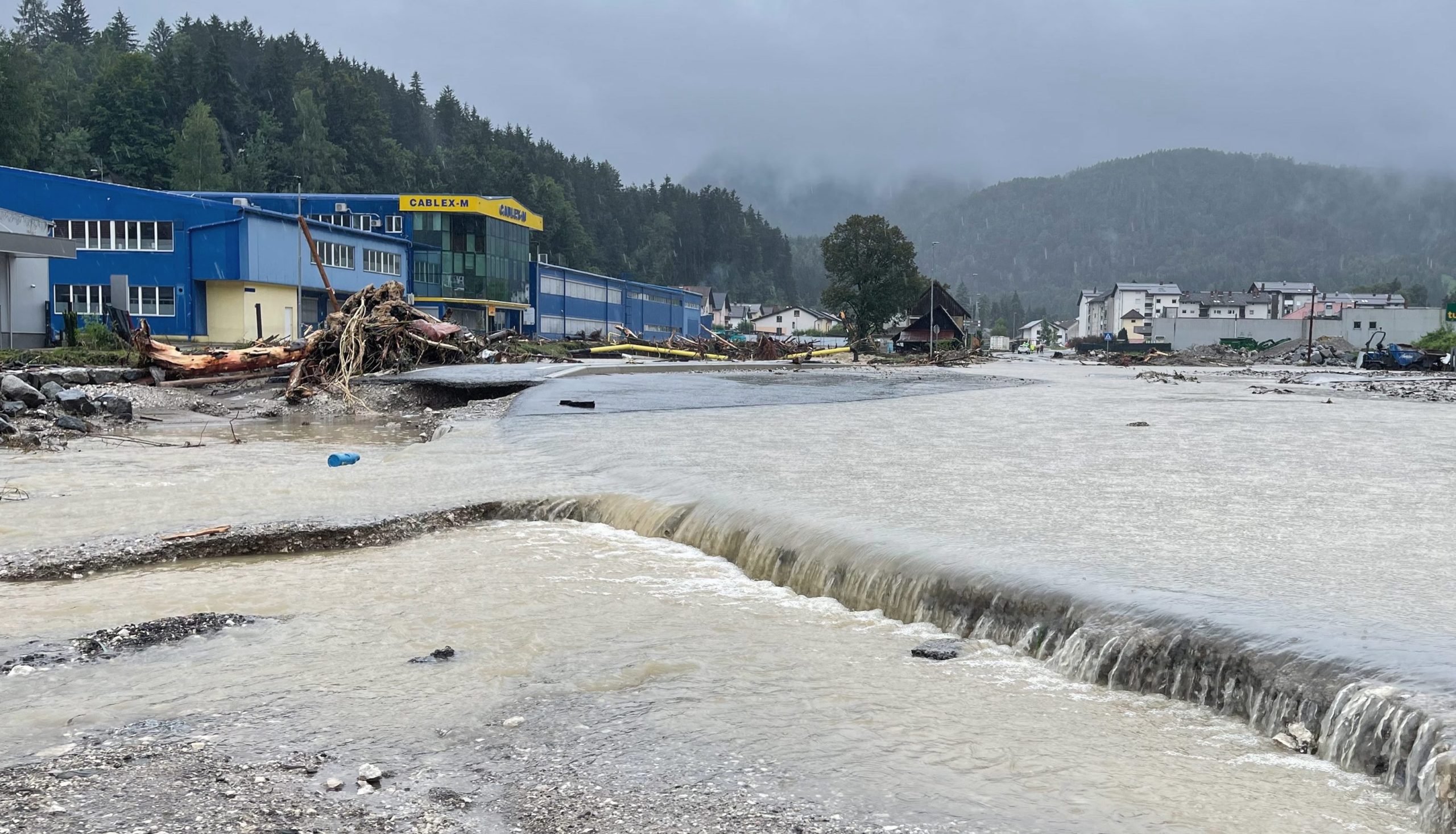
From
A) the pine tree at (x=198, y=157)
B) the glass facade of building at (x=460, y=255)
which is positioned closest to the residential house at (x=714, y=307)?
the pine tree at (x=198, y=157)

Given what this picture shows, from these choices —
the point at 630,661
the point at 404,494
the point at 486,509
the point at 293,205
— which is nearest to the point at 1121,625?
the point at 630,661

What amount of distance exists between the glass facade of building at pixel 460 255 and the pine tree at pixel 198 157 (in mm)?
44931

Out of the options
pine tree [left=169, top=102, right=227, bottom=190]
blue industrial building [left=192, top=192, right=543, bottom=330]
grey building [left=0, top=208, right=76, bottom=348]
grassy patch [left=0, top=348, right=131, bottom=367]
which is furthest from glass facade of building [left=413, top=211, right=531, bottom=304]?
grassy patch [left=0, top=348, right=131, bottom=367]

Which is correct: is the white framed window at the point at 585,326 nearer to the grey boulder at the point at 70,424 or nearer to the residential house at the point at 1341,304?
the grey boulder at the point at 70,424

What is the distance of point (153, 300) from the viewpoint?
52688mm

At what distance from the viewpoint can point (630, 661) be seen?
6.29 metres

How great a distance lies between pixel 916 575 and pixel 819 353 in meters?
60.8

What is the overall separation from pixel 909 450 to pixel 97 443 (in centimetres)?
1228

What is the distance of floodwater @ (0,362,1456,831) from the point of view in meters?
4.85

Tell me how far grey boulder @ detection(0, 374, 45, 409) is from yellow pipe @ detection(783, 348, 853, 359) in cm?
4101

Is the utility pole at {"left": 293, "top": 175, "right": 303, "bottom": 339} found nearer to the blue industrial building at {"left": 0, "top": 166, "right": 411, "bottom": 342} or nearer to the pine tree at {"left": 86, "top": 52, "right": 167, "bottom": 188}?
the blue industrial building at {"left": 0, "top": 166, "right": 411, "bottom": 342}

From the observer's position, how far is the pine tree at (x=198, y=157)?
367 feet

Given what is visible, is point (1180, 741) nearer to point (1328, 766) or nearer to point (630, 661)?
point (1328, 766)

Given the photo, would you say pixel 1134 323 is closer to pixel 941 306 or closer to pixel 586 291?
pixel 941 306
